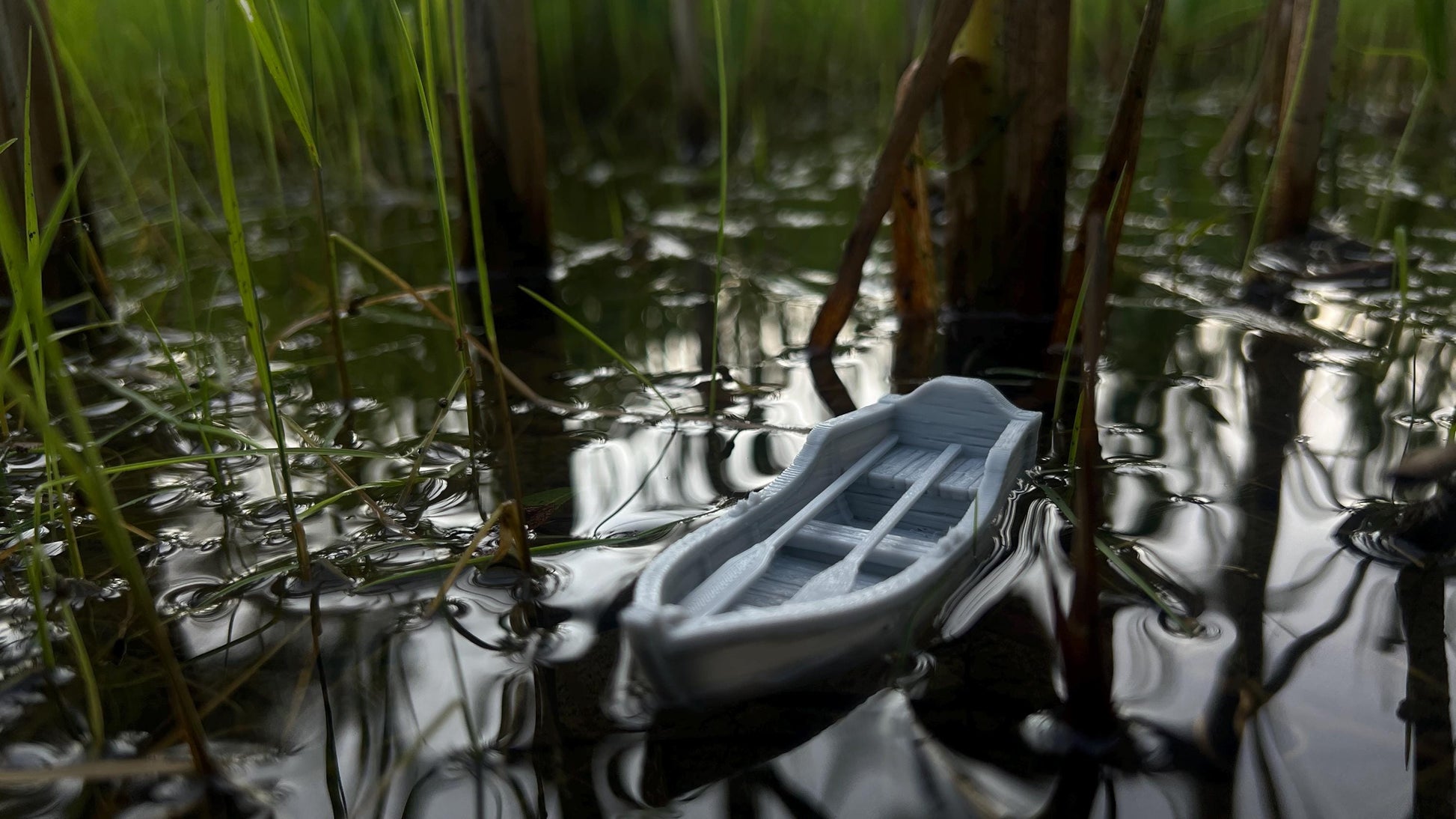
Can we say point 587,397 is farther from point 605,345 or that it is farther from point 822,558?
point 822,558

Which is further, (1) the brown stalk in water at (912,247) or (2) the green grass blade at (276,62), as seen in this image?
(1) the brown stalk in water at (912,247)

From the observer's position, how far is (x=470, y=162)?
149 cm

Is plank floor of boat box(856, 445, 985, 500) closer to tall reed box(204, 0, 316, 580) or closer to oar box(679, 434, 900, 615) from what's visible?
oar box(679, 434, 900, 615)

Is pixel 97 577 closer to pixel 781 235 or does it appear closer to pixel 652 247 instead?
pixel 652 247

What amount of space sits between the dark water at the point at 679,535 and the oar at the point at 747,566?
0.15 metres

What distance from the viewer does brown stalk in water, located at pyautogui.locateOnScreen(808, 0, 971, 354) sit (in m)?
2.41

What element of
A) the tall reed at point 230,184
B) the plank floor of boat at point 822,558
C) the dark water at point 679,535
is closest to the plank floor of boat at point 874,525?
the plank floor of boat at point 822,558

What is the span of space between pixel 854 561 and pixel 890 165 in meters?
1.37

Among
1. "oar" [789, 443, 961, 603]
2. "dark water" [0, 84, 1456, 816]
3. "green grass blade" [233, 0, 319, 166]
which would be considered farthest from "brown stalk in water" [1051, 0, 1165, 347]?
"green grass blade" [233, 0, 319, 166]

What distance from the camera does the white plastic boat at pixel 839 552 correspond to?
4.07 ft

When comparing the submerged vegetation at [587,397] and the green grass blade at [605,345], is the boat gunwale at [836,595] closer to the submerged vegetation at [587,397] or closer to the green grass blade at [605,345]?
the submerged vegetation at [587,397]

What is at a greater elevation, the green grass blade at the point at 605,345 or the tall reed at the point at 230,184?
the tall reed at the point at 230,184

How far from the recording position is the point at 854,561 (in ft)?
4.92

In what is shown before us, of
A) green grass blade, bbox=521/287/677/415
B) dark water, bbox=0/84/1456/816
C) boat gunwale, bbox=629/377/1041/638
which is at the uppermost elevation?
green grass blade, bbox=521/287/677/415
